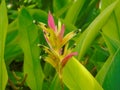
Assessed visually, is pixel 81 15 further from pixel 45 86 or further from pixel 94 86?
pixel 94 86

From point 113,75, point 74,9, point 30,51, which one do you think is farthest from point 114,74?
point 74,9

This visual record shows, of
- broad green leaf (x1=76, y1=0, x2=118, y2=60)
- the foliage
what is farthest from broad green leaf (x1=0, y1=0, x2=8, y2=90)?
broad green leaf (x1=76, y1=0, x2=118, y2=60)

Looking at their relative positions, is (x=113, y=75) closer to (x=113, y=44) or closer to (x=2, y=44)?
(x=113, y=44)

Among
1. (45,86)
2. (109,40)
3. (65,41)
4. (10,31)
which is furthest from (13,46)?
(65,41)

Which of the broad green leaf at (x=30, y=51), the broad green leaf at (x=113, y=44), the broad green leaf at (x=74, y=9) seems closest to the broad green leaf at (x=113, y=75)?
the broad green leaf at (x=113, y=44)

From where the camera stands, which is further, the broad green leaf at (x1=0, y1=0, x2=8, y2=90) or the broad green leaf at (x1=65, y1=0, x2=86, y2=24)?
the broad green leaf at (x1=65, y1=0, x2=86, y2=24)

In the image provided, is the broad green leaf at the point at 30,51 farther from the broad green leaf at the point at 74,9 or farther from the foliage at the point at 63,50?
the broad green leaf at the point at 74,9

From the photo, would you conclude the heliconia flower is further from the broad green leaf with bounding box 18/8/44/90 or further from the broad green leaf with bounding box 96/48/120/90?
the broad green leaf with bounding box 18/8/44/90
